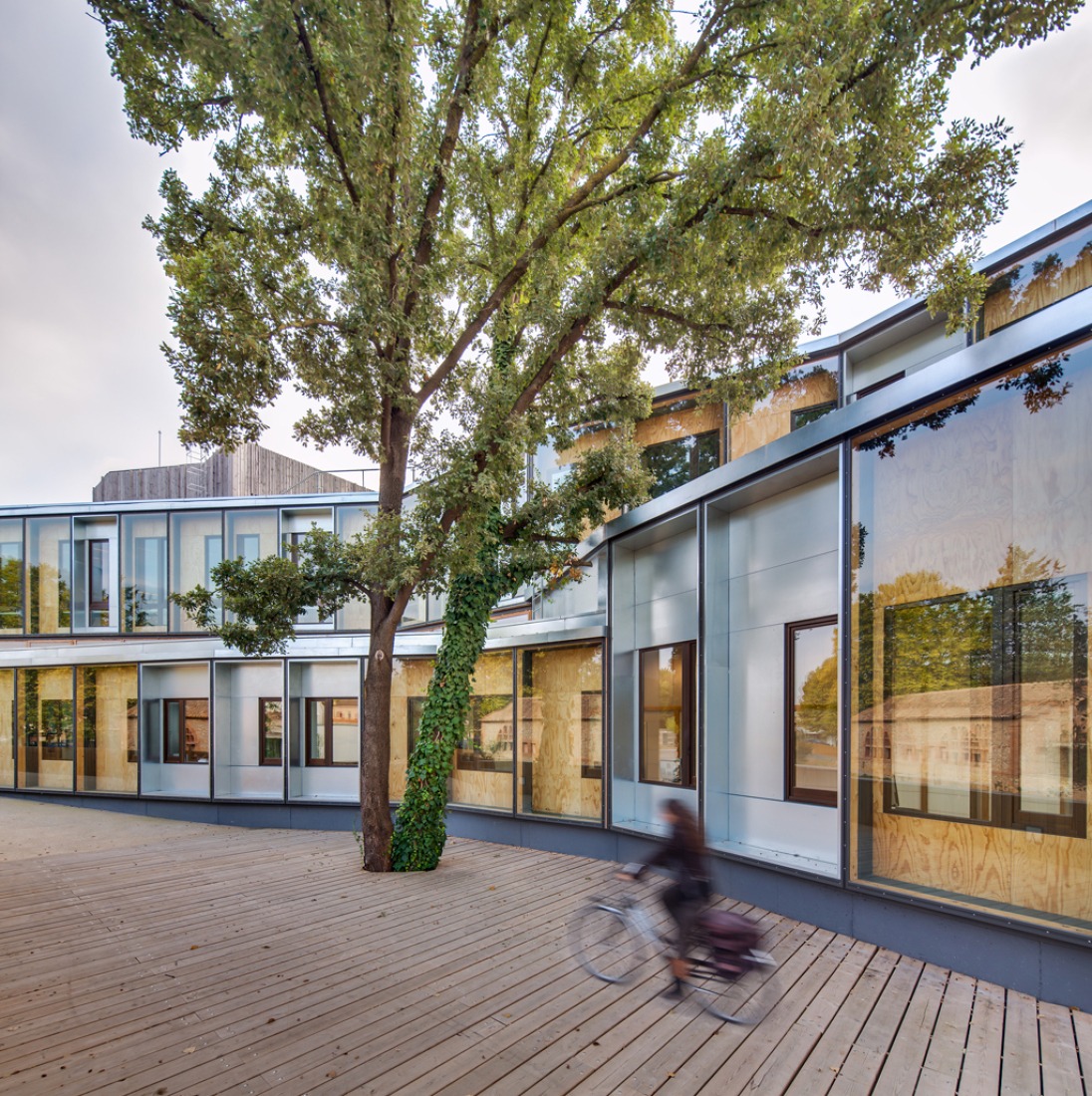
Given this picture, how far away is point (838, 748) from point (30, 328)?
12081mm

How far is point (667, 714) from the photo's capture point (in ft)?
27.4

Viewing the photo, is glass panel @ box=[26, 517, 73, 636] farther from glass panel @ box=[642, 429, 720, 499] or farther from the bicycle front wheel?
the bicycle front wheel

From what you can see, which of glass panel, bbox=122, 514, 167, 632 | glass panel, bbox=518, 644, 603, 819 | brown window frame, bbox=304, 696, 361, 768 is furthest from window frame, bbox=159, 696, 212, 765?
glass panel, bbox=518, 644, 603, 819

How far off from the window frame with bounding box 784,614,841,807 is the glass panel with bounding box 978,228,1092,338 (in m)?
3.76

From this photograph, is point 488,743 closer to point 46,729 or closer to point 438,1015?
point 438,1015

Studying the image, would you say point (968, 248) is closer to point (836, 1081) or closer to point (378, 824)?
point (836, 1081)

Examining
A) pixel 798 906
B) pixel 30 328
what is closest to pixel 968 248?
pixel 798 906

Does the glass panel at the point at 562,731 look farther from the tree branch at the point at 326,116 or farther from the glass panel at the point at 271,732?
the tree branch at the point at 326,116

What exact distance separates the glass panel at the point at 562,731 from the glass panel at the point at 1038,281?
5.99 meters

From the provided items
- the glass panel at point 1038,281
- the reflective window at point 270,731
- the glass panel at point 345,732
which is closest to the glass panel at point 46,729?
the reflective window at point 270,731

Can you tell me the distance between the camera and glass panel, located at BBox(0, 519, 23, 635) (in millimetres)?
16891

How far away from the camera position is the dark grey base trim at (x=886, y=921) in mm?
4250

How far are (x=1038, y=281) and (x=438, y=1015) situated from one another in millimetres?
8384

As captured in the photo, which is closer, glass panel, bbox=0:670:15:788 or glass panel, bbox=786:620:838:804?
glass panel, bbox=786:620:838:804
